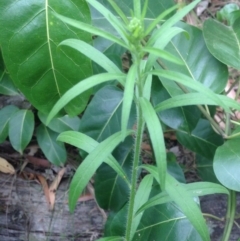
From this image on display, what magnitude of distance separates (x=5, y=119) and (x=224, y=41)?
0.82 meters

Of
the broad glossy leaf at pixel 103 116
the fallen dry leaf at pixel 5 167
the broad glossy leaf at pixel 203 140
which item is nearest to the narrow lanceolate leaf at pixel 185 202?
the broad glossy leaf at pixel 103 116

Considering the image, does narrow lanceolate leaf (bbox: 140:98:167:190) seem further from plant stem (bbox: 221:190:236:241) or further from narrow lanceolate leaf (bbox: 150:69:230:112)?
plant stem (bbox: 221:190:236:241)

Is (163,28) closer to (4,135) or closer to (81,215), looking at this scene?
(4,135)

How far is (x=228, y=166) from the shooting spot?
1.18 m

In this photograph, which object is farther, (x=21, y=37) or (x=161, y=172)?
(x=21, y=37)

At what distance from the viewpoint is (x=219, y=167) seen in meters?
1.18

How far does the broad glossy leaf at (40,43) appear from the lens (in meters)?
→ 1.14

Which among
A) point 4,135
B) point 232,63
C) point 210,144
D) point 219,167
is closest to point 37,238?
point 4,135

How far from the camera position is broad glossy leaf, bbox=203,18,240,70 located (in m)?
1.35

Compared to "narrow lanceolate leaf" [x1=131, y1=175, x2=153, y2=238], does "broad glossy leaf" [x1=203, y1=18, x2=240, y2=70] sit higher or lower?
higher

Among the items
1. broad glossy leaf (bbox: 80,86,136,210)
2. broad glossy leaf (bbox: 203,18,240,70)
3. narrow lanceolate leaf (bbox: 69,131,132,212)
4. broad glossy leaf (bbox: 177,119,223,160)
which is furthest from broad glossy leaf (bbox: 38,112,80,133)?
narrow lanceolate leaf (bbox: 69,131,132,212)

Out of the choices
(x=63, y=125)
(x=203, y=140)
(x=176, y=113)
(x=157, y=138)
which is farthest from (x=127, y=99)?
(x=63, y=125)

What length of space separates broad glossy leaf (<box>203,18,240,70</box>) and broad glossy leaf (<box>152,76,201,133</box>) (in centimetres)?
17

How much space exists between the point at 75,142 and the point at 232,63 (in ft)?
2.02
